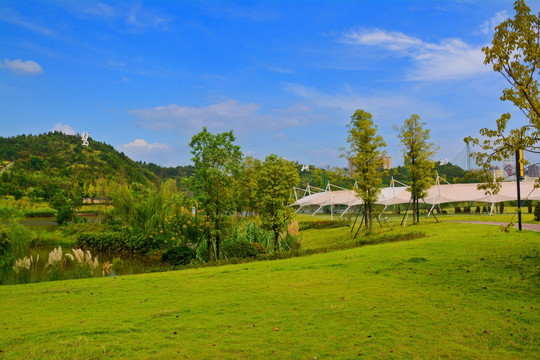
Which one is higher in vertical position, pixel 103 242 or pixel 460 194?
pixel 460 194

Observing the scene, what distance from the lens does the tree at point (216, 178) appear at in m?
15.9

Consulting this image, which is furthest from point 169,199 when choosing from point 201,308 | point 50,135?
point 50,135

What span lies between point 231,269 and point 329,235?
14736 mm

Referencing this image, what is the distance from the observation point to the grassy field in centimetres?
509

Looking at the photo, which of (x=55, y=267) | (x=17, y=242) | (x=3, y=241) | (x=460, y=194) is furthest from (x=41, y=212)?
(x=460, y=194)

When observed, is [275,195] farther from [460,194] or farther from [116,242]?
[460,194]

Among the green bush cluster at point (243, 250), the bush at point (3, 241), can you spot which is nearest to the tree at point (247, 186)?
the green bush cluster at point (243, 250)

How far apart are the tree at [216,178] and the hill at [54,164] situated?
37.0 metres

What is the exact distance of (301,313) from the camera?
6.57 m

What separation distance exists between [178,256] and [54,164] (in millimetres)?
58921

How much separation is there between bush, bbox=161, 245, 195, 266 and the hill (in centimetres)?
3720

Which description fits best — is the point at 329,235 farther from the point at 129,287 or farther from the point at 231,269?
the point at 129,287

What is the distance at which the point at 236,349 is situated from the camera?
507cm

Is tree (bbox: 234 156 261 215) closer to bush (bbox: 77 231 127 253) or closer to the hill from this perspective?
bush (bbox: 77 231 127 253)
